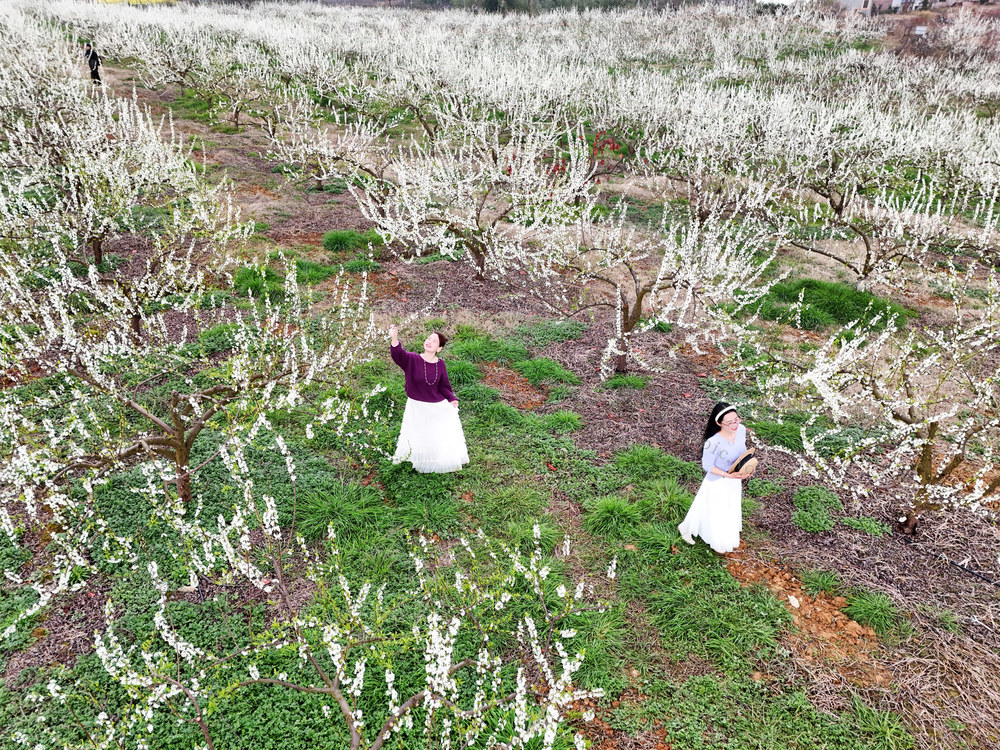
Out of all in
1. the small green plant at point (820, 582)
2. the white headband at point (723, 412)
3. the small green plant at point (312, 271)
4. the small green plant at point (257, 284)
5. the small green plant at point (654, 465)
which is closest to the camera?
the white headband at point (723, 412)

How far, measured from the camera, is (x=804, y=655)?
506cm

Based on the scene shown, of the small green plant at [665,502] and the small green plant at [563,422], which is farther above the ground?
the small green plant at [563,422]

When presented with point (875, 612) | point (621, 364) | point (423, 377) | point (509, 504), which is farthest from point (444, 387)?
point (875, 612)

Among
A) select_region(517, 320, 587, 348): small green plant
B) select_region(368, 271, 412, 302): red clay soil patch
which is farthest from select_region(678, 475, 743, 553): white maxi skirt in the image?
select_region(368, 271, 412, 302): red clay soil patch

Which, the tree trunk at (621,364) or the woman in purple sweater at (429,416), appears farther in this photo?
the tree trunk at (621,364)

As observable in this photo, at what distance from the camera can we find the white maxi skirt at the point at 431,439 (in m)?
6.68

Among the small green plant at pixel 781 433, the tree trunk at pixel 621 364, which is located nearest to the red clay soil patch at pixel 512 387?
the tree trunk at pixel 621 364

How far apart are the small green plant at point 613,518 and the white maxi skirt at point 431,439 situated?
182 centimetres

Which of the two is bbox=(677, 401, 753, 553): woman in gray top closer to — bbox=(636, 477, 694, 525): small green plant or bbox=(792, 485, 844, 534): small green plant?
bbox=(636, 477, 694, 525): small green plant

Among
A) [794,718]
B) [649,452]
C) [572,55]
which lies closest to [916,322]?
[649,452]

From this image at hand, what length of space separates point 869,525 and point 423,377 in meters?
5.77

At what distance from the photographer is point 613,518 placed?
21.4 feet

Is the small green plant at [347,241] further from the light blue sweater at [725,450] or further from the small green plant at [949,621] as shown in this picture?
the small green plant at [949,621]

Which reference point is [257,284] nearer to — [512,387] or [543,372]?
[512,387]
